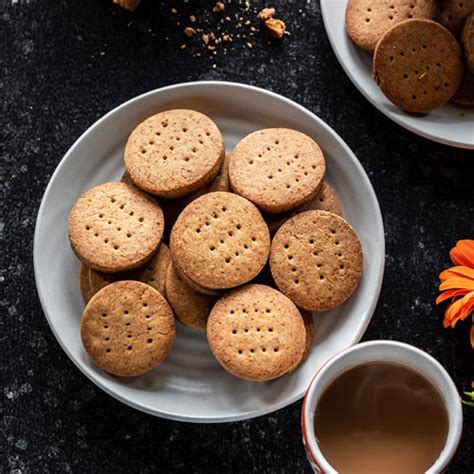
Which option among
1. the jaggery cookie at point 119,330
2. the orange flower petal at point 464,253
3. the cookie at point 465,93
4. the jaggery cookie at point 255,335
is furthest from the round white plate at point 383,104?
the jaggery cookie at point 119,330

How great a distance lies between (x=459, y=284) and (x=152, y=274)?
0.38m

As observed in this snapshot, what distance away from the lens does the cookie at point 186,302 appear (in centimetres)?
109

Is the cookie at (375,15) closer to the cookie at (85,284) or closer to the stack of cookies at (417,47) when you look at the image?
the stack of cookies at (417,47)

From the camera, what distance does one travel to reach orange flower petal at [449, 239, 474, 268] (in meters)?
1.11

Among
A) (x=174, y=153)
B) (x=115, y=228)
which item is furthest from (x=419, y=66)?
(x=115, y=228)

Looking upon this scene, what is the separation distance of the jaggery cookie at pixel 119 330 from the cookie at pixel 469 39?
0.49 m

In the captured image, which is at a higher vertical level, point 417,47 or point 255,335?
point 417,47

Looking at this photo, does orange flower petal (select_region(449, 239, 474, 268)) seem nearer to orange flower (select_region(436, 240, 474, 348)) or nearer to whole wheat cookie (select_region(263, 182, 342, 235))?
orange flower (select_region(436, 240, 474, 348))

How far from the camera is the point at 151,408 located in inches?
42.6

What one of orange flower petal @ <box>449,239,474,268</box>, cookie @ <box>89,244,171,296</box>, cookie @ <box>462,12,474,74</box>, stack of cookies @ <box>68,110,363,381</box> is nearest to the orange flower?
orange flower petal @ <box>449,239,474,268</box>

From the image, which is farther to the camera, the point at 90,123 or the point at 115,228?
the point at 90,123

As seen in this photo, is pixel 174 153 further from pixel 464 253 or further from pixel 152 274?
pixel 464 253

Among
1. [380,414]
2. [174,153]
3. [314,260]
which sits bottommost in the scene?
[380,414]

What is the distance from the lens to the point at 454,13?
1119 millimetres
